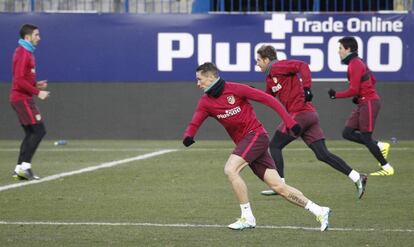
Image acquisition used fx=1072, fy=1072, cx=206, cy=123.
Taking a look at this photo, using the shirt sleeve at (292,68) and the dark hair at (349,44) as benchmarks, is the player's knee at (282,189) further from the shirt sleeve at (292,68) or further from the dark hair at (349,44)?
the dark hair at (349,44)

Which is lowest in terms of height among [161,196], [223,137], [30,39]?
[223,137]

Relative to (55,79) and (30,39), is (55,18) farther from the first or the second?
(30,39)

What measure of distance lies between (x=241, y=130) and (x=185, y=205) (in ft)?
6.65

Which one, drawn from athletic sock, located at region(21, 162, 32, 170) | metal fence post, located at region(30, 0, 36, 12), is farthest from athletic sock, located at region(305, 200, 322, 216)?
metal fence post, located at region(30, 0, 36, 12)

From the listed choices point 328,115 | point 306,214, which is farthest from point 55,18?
point 306,214

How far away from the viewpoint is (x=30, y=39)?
49.9 ft

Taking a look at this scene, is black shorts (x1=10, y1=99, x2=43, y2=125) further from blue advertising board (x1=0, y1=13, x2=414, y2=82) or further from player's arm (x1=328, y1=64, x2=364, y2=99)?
blue advertising board (x1=0, y1=13, x2=414, y2=82)

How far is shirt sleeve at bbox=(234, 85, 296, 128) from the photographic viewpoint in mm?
10203

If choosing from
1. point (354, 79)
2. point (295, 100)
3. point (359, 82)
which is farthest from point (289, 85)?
point (359, 82)

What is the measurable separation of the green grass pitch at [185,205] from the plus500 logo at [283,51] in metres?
3.57

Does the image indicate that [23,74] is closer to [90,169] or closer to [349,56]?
[90,169]

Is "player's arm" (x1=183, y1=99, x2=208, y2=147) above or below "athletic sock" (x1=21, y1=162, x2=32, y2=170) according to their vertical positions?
above

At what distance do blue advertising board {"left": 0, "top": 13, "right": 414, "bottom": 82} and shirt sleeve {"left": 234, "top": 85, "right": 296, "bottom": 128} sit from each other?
39.6ft

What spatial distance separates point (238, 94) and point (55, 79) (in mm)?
12897
